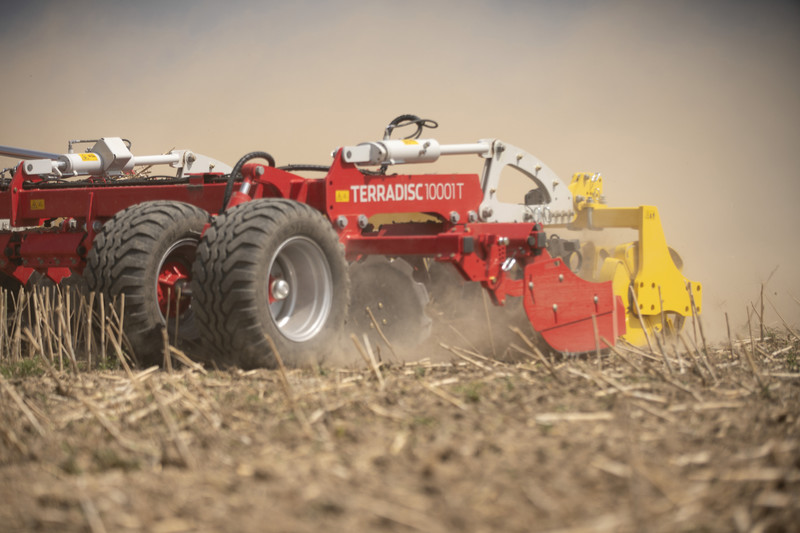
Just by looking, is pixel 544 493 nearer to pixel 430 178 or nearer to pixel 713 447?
pixel 713 447

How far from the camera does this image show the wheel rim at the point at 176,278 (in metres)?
6.20

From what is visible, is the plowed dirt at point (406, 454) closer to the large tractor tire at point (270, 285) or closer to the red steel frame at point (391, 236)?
the large tractor tire at point (270, 285)

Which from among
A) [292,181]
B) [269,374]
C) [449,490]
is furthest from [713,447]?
[292,181]

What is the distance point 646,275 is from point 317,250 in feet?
10.2

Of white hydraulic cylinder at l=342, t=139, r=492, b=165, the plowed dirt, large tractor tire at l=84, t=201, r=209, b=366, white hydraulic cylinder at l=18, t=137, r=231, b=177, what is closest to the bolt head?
large tractor tire at l=84, t=201, r=209, b=366

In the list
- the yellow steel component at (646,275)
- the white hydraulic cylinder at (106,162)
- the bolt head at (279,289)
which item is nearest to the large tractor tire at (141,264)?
the bolt head at (279,289)

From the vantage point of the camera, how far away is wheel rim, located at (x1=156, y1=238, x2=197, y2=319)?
6.20 meters

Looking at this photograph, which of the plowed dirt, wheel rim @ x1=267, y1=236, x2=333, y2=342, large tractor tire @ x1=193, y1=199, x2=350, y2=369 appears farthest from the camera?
Result: wheel rim @ x1=267, y1=236, x2=333, y2=342

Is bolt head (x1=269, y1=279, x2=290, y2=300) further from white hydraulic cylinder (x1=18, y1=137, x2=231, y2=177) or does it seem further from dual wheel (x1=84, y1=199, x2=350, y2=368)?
white hydraulic cylinder (x1=18, y1=137, x2=231, y2=177)

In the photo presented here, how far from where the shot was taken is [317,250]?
595 centimetres

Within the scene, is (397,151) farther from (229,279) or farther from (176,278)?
(229,279)

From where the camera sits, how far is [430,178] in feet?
22.7

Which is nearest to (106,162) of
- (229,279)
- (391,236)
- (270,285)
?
(391,236)

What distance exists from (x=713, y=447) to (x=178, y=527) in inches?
77.1
